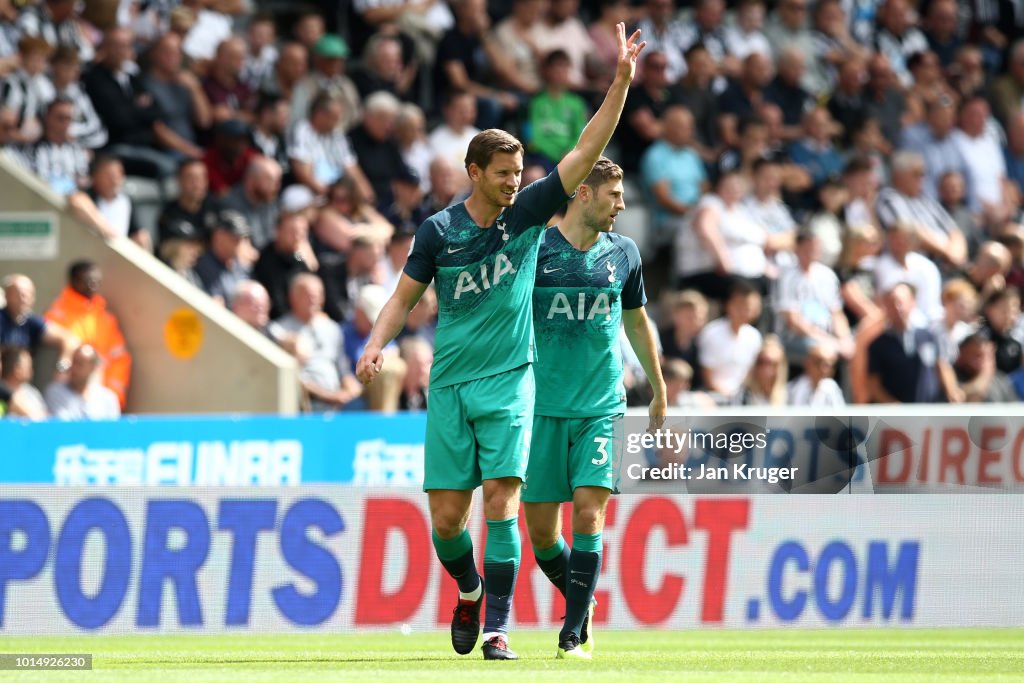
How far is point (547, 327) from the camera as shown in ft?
30.9

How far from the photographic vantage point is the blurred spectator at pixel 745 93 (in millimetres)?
19719

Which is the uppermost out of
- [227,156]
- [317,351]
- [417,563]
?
[227,156]

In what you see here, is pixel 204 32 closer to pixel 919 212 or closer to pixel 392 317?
pixel 919 212

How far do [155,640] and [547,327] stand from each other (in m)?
3.53

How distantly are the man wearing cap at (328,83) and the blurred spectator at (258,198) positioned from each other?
48.2 inches

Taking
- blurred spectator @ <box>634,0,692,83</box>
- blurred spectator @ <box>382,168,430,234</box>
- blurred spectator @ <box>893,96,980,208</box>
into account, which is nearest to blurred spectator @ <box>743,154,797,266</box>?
blurred spectator @ <box>634,0,692,83</box>

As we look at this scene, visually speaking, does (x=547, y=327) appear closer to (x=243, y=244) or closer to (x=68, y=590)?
(x=68, y=590)

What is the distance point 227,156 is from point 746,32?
6695 millimetres

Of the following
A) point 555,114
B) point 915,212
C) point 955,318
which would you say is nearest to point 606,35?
point 555,114

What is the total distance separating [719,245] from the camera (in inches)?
698

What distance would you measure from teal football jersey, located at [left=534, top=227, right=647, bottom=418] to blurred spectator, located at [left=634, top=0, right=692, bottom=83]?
10967 mm

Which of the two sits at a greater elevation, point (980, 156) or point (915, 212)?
point (980, 156)

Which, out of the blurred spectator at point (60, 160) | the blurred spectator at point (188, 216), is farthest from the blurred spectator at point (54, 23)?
the blurred spectator at point (188, 216)

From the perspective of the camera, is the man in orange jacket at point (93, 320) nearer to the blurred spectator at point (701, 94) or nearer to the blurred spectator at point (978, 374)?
the blurred spectator at point (701, 94)
